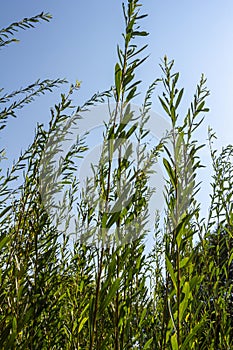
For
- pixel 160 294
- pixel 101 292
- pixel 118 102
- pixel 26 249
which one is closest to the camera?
pixel 101 292

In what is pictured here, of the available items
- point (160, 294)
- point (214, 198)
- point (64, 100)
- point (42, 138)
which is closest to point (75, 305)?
point (42, 138)

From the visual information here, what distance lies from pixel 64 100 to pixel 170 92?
0.68 m

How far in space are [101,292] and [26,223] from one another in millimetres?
664

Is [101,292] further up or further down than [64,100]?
further down

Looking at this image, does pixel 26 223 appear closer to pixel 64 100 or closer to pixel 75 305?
pixel 75 305

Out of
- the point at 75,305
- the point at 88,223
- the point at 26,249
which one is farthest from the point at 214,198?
the point at 26,249

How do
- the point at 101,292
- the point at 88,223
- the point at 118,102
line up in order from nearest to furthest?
the point at 101,292 → the point at 118,102 → the point at 88,223

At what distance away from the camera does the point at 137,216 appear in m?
1.57

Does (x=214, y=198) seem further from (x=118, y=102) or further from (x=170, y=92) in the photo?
(x=118, y=102)

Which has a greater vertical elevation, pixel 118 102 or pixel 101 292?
pixel 118 102

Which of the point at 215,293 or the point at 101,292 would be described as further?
the point at 215,293

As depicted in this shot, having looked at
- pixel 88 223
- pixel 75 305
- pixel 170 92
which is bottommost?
pixel 75 305

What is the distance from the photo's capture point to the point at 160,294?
8.10ft

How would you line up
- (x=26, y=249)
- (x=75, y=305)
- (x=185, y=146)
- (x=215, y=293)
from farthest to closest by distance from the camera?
(x=215, y=293)
(x=75, y=305)
(x=26, y=249)
(x=185, y=146)
